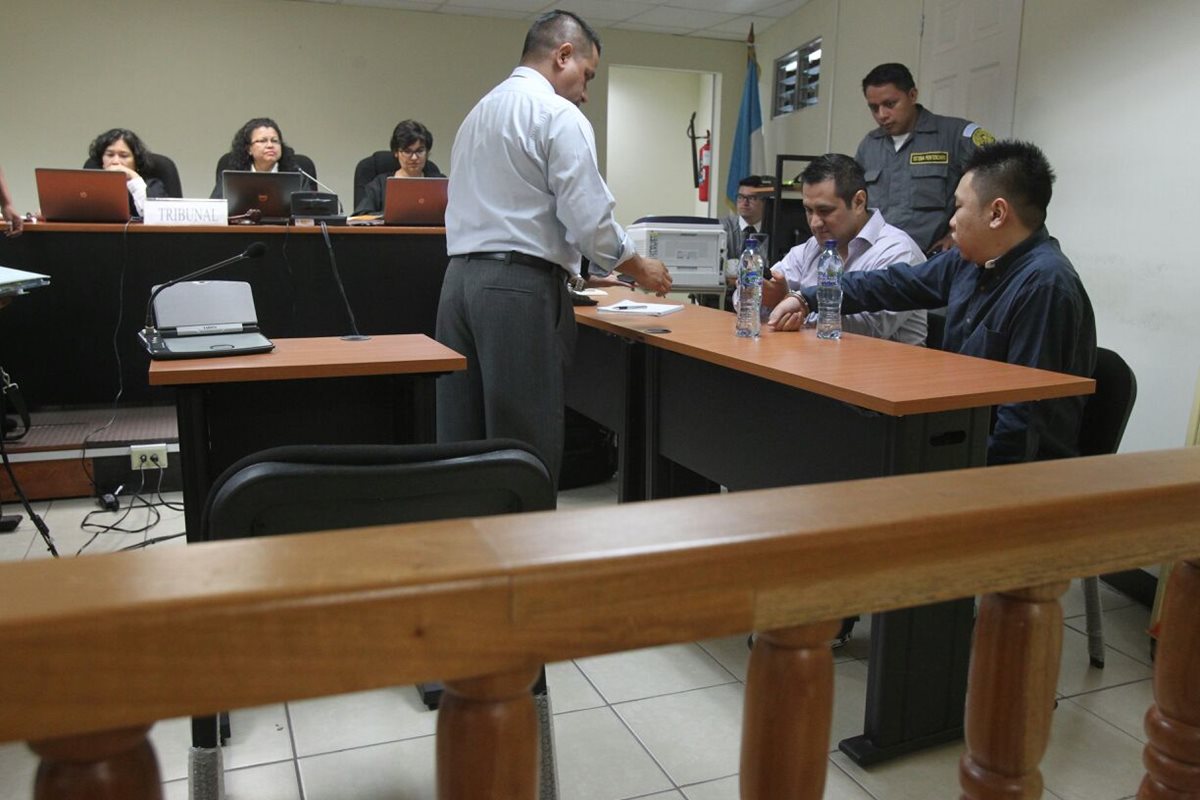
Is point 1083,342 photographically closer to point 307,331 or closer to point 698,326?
point 698,326

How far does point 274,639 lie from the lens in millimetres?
397

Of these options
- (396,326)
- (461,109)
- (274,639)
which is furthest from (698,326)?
(461,109)

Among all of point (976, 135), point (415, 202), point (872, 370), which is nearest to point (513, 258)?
point (872, 370)

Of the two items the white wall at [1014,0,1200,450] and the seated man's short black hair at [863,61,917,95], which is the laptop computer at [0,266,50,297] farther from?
the white wall at [1014,0,1200,450]

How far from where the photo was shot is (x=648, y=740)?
6.43 feet

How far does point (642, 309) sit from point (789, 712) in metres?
2.76

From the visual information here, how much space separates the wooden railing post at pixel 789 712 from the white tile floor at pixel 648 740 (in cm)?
122

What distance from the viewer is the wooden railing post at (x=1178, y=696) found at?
2.17ft

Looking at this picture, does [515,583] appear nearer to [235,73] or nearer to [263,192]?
[263,192]

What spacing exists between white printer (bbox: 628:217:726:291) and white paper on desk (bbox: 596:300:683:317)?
77 centimetres

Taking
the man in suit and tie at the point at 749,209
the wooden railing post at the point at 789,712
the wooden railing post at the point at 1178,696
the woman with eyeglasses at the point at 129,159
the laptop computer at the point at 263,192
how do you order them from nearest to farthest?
the wooden railing post at the point at 789,712 < the wooden railing post at the point at 1178,696 < the laptop computer at the point at 263,192 < the woman with eyeglasses at the point at 129,159 < the man in suit and tie at the point at 749,209

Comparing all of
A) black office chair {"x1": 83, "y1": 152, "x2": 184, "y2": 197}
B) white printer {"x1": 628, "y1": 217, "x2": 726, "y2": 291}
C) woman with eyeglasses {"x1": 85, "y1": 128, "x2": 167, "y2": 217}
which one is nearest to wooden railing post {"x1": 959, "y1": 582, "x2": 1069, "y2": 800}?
white printer {"x1": 628, "y1": 217, "x2": 726, "y2": 291}

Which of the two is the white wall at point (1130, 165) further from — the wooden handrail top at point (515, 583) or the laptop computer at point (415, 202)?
the wooden handrail top at point (515, 583)

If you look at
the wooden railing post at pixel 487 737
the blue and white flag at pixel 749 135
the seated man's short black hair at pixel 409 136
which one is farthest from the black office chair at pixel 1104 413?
the blue and white flag at pixel 749 135
